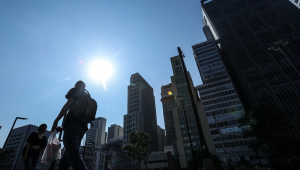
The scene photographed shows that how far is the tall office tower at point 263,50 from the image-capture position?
58.2 meters

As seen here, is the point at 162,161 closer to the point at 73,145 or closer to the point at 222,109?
the point at 222,109

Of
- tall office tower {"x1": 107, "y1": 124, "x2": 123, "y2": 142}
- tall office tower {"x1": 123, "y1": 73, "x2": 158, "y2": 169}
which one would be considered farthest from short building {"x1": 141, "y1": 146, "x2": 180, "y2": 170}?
tall office tower {"x1": 107, "y1": 124, "x2": 123, "y2": 142}

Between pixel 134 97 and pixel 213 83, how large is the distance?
202 ft

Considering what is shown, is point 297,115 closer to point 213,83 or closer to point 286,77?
point 286,77

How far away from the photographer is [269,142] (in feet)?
100

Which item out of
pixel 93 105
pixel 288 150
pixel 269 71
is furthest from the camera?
pixel 269 71

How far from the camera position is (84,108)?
10.6 ft

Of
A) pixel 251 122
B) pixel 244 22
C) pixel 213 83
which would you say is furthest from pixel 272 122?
pixel 244 22

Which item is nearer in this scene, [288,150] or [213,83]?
[288,150]

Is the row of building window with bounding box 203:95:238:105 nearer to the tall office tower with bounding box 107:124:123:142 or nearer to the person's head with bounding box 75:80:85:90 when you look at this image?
the person's head with bounding box 75:80:85:90

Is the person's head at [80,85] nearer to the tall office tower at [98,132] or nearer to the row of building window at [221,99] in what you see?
the row of building window at [221,99]

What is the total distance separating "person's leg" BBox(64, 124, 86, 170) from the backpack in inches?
8.9

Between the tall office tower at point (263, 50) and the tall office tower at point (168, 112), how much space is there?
51950 mm

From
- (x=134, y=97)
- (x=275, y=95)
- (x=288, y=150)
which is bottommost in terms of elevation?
(x=288, y=150)
